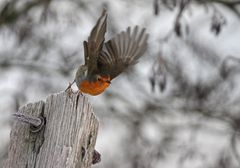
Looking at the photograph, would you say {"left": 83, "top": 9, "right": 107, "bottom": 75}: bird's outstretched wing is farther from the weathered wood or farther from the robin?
the weathered wood

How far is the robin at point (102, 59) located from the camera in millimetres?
3010

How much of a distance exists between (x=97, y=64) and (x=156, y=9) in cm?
229

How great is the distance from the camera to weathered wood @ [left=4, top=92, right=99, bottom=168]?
104 inches

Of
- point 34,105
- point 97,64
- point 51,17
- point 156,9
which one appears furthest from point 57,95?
point 51,17

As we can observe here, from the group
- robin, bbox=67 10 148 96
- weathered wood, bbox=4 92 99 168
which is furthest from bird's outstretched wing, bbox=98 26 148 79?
weathered wood, bbox=4 92 99 168

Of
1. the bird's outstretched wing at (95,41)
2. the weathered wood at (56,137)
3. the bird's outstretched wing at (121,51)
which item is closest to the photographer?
the weathered wood at (56,137)

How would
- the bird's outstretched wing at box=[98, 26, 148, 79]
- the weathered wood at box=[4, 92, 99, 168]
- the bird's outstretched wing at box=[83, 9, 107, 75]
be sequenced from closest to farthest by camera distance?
the weathered wood at box=[4, 92, 99, 168], the bird's outstretched wing at box=[83, 9, 107, 75], the bird's outstretched wing at box=[98, 26, 148, 79]

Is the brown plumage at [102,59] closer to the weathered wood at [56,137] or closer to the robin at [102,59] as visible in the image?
the robin at [102,59]

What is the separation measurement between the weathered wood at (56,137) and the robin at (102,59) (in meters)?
0.38

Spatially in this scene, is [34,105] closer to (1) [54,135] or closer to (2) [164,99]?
(1) [54,135]

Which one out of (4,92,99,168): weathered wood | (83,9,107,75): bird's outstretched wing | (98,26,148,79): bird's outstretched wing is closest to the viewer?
(4,92,99,168): weathered wood

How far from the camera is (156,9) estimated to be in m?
5.36

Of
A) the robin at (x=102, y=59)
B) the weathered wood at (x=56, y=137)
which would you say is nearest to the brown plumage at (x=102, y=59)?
the robin at (x=102, y=59)

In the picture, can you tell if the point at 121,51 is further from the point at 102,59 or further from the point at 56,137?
the point at 56,137
